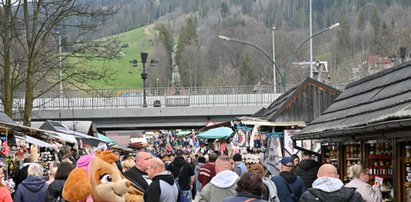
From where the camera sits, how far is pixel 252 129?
27.3 m

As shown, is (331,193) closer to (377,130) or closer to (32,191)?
(377,130)

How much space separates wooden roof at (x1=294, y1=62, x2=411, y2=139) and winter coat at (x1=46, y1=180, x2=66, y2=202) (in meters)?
4.59

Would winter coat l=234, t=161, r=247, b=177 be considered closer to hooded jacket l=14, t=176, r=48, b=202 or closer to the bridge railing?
hooded jacket l=14, t=176, r=48, b=202

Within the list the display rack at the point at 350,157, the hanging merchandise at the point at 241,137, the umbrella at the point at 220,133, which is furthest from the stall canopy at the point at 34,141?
the umbrella at the point at 220,133

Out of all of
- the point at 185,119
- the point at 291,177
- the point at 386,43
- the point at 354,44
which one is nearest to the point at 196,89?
the point at 185,119

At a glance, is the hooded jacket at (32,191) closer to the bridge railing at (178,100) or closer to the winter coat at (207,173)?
the winter coat at (207,173)

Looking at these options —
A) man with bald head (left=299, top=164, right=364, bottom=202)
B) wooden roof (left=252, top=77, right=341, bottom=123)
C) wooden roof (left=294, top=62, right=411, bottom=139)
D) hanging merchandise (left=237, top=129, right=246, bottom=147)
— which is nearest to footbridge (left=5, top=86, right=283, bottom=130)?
hanging merchandise (left=237, top=129, right=246, bottom=147)

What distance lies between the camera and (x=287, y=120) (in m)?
25.9

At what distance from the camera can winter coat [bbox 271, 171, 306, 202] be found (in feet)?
46.6

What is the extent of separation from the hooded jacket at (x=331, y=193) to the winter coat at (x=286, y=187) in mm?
3323

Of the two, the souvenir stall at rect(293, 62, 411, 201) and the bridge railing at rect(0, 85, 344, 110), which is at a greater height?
the bridge railing at rect(0, 85, 344, 110)

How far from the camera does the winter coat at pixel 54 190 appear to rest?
43.6 ft

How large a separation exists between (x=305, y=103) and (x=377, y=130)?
43.3 ft

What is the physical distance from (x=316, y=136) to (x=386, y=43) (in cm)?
10671
